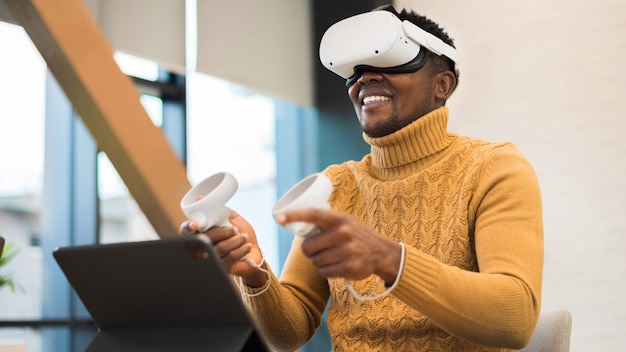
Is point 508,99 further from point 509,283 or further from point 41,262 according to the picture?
point 509,283

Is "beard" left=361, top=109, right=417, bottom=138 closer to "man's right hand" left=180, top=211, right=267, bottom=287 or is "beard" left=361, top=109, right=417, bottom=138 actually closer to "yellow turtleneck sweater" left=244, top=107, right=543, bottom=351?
"yellow turtleneck sweater" left=244, top=107, right=543, bottom=351

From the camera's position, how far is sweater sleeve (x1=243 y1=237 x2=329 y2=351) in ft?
5.32

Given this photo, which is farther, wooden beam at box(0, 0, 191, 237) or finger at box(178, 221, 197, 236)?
wooden beam at box(0, 0, 191, 237)

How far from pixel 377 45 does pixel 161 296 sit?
3.02 feet

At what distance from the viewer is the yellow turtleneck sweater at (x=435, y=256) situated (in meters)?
1.31

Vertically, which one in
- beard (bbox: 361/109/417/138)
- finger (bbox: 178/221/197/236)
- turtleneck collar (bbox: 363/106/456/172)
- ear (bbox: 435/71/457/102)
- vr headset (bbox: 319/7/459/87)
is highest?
vr headset (bbox: 319/7/459/87)

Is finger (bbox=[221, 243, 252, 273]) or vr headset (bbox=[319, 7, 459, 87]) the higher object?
vr headset (bbox=[319, 7, 459, 87])

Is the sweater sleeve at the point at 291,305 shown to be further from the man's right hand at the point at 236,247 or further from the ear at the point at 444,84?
the ear at the point at 444,84

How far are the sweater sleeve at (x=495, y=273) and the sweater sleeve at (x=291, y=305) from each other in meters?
0.40

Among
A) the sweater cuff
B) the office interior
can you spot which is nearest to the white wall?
the office interior

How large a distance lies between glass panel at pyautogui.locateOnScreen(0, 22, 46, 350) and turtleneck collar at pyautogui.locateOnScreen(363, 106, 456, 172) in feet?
7.65

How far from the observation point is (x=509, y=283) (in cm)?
134

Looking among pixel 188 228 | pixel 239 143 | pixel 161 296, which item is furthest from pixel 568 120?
pixel 161 296

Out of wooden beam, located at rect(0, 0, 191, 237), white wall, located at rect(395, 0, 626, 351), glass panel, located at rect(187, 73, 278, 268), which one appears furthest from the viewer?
glass panel, located at rect(187, 73, 278, 268)
